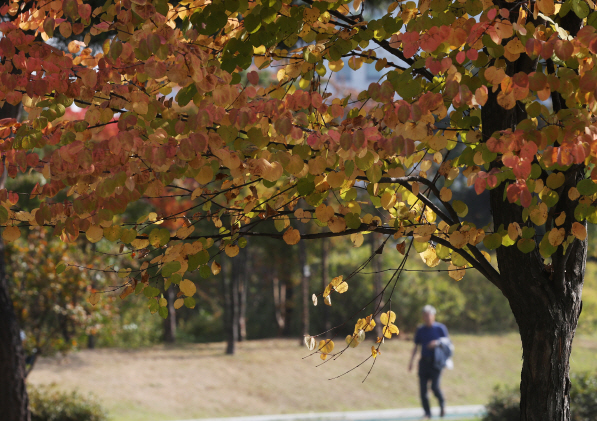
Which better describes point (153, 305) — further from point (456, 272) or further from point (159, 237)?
point (456, 272)

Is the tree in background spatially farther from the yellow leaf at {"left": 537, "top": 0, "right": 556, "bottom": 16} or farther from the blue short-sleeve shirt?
the yellow leaf at {"left": 537, "top": 0, "right": 556, "bottom": 16}

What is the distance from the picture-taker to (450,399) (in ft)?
41.9

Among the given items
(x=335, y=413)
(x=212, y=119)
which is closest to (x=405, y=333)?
(x=335, y=413)

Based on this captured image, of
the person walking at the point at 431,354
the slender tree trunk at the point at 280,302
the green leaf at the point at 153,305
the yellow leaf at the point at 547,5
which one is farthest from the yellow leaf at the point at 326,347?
the slender tree trunk at the point at 280,302

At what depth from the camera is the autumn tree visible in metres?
2.21

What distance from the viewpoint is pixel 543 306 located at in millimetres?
2973

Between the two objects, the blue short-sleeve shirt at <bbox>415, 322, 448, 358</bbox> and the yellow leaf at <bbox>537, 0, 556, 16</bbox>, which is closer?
the yellow leaf at <bbox>537, 0, 556, 16</bbox>

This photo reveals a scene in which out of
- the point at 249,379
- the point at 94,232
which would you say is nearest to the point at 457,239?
the point at 94,232

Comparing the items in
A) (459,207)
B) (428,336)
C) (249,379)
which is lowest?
(249,379)

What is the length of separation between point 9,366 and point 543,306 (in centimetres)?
476

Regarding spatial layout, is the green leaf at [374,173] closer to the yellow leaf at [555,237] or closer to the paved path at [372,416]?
the yellow leaf at [555,237]

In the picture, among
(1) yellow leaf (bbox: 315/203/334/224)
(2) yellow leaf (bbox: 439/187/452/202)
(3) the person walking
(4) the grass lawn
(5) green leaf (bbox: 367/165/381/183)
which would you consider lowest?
(4) the grass lawn

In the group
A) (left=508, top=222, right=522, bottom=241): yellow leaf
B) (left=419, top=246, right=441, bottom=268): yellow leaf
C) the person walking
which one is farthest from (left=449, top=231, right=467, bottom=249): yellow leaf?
the person walking

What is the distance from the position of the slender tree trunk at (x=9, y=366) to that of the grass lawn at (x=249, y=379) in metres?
4.52
